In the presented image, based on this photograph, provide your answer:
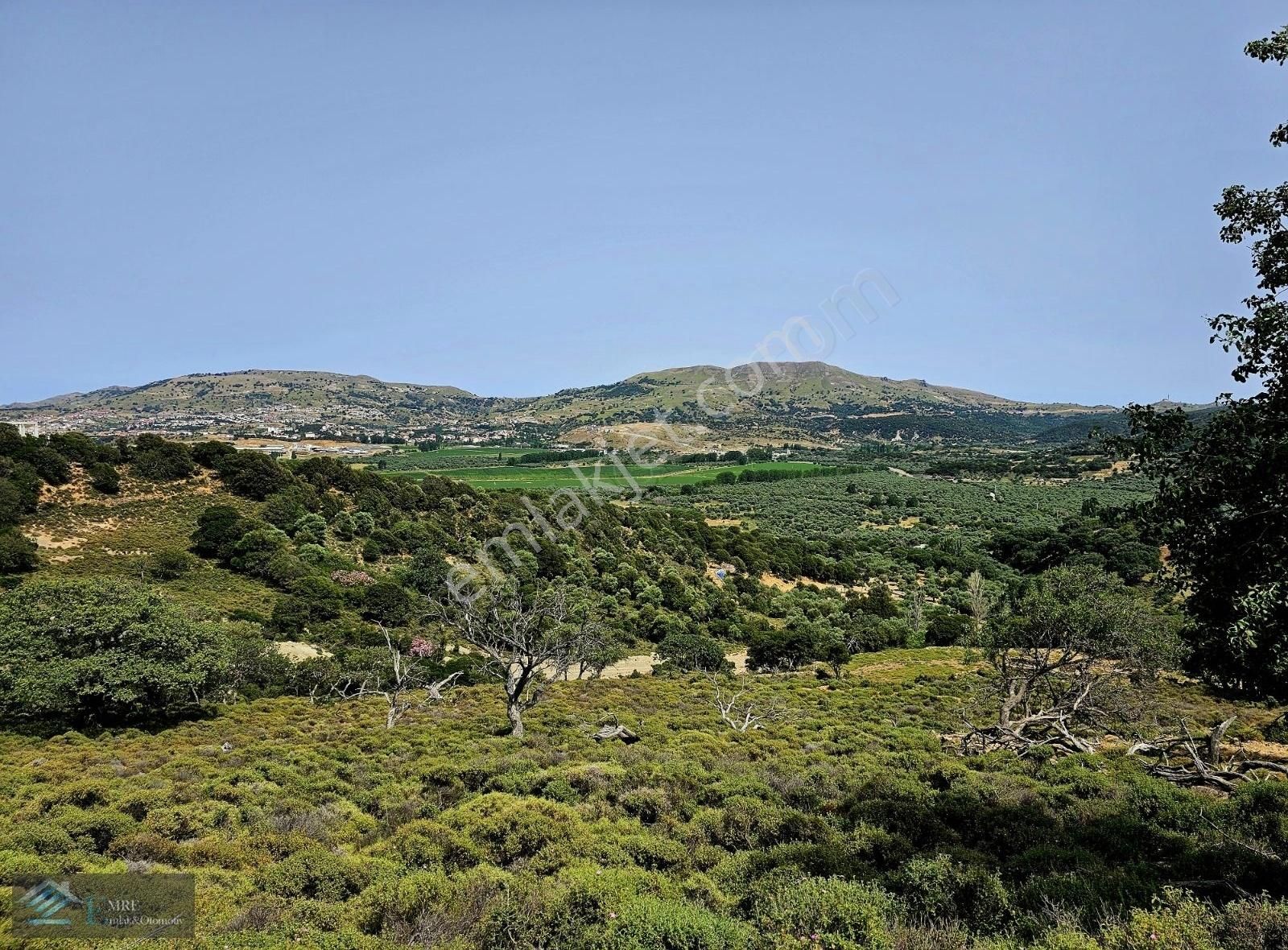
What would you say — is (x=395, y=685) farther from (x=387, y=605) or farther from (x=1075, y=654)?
(x=1075, y=654)

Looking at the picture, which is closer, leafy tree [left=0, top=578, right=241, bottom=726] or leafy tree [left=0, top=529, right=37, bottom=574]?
leafy tree [left=0, top=578, right=241, bottom=726]

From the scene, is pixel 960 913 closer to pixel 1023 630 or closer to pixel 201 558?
pixel 1023 630

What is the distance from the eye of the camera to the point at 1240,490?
559cm

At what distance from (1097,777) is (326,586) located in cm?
4150

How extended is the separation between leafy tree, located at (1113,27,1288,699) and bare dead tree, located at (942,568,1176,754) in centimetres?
1052

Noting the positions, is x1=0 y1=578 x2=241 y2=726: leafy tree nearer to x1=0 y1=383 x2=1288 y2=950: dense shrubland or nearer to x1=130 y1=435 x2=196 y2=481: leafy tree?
x1=0 y1=383 x2=1288 y2=950: dense shrubland

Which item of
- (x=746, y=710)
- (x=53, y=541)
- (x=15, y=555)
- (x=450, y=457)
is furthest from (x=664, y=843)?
(x=450, y=457)

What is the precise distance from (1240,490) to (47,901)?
12605mm

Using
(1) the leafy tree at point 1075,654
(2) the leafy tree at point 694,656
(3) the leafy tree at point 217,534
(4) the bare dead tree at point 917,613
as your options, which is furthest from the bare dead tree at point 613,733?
(3) the leafy tree at point 217,534

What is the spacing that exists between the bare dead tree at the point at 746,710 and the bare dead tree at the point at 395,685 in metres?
10.2

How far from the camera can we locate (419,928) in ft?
20.8

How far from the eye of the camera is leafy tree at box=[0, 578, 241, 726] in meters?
19.4

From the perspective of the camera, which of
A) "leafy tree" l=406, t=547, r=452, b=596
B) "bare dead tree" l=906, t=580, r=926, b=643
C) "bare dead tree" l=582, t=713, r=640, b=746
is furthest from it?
"bare dead tree" l=906, t=580, r=926, b=643

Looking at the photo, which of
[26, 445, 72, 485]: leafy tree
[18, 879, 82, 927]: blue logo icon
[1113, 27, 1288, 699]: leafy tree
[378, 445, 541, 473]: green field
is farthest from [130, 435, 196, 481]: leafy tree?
[378, 445, 541, 473]: green field
